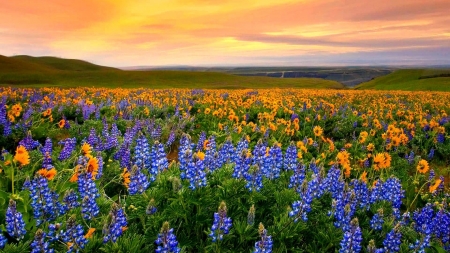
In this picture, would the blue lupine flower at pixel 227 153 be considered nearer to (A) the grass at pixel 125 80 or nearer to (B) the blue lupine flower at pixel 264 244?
(B) the blue lupine flower at pixel 264 244

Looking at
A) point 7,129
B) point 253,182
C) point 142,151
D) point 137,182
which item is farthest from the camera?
point 7,129

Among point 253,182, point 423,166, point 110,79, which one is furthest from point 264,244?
point 110,79

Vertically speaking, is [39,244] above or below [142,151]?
below

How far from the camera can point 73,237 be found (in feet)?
8.84

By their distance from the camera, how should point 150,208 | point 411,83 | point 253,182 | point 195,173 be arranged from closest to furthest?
point 150,208, point 195,173, point 253,182, point 411,83

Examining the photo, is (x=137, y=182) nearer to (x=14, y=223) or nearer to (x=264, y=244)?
(x=14, y=223)

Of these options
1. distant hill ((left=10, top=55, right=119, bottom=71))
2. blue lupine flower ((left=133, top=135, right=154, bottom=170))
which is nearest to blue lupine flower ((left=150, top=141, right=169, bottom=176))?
blue lupine flower ((left=133, top=135, right=154, bottom=170))

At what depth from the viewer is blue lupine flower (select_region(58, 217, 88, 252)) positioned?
2.66 metres

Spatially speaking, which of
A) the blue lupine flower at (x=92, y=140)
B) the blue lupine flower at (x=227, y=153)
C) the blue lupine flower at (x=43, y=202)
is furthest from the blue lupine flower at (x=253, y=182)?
the blue lupine flower at (x=92, y=140)

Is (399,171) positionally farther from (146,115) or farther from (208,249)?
(146,115)

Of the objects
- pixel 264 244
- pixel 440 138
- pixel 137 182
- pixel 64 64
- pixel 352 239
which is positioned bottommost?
pixel 440 138

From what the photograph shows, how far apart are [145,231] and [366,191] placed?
2.55 m

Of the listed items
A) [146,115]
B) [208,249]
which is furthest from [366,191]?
[146,115]

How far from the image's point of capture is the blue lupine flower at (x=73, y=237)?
266 cm
